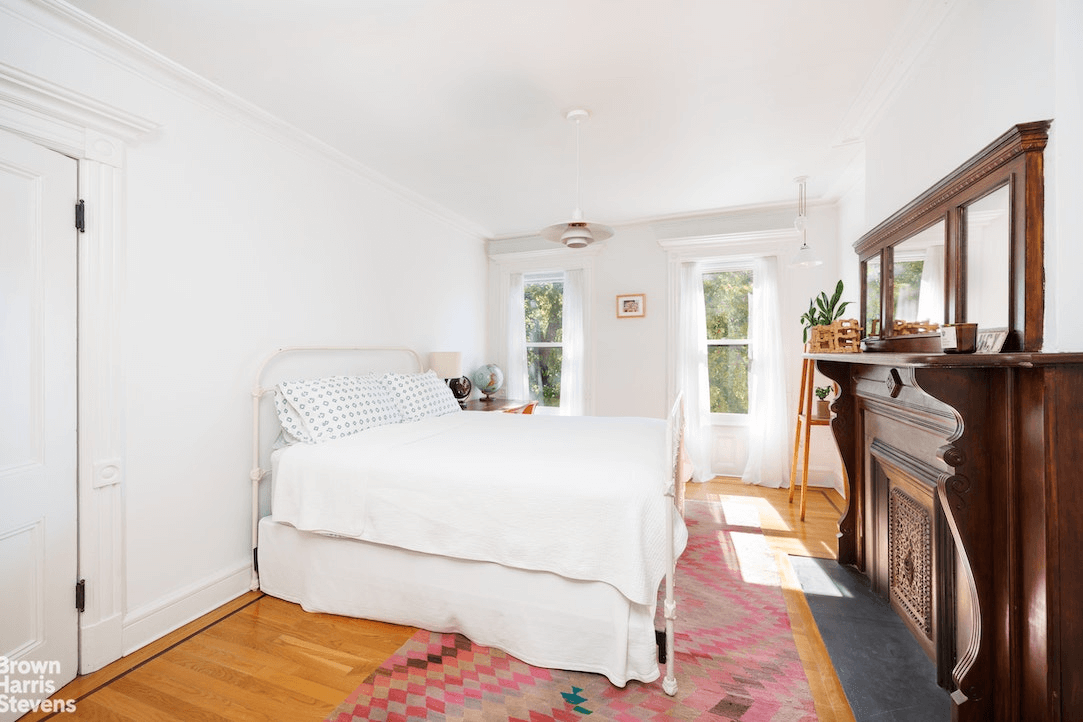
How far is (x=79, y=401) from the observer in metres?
1.92

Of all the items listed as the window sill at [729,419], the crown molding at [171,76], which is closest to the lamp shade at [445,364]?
the crown molding at [171,76]

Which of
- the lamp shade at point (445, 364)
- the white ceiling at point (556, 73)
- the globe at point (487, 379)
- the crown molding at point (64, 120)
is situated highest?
the white ceiling at point (556, 73)

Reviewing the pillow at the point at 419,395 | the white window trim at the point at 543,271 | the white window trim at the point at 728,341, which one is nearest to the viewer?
the pillow at the point at 419,395

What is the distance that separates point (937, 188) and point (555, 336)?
3788mm

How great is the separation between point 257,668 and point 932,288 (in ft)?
10.4

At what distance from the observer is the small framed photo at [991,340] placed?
4.75 ft

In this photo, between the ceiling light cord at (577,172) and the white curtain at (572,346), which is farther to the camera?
the white curtain at (572,346)

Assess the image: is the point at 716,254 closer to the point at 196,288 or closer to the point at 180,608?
the point at 196,288

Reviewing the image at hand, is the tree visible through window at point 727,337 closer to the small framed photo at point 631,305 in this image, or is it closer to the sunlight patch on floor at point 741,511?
the small framed photo at point 631,305

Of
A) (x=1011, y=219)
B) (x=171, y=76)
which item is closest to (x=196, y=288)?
(x=171, y=76)

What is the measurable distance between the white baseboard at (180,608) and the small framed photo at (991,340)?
3.40 metres

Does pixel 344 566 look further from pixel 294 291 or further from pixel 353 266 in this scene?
pixel 353 266

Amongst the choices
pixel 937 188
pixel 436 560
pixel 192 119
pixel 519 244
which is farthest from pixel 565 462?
pixel 519 244

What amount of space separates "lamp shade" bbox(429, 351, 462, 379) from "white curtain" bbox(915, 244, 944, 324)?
125 inches
